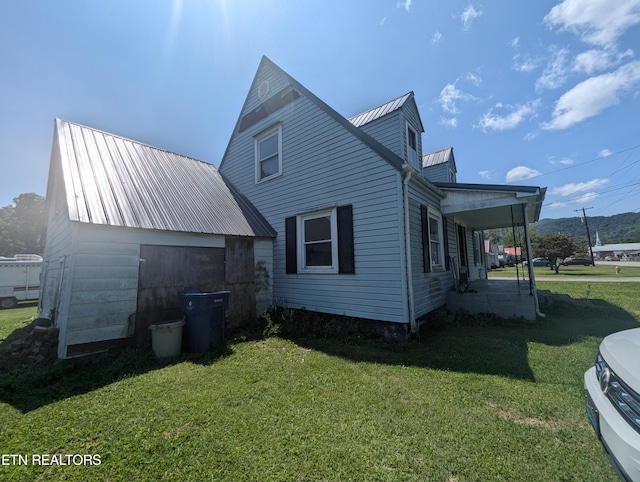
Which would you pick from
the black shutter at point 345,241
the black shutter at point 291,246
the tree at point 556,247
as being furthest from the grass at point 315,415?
the tree at point 556,247

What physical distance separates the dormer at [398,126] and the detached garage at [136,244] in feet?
15.4

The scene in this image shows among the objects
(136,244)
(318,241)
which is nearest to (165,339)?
(136,244)

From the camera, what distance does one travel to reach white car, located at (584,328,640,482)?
5.29 feet

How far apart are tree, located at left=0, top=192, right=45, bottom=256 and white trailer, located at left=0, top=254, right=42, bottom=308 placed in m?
25.5

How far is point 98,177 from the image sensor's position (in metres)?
6.13

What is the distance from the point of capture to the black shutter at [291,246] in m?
7.66

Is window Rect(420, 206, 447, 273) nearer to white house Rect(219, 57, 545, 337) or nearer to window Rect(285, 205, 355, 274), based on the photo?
white house Rect(219, 57, 545, 337)

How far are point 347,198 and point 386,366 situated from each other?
12.6 feet

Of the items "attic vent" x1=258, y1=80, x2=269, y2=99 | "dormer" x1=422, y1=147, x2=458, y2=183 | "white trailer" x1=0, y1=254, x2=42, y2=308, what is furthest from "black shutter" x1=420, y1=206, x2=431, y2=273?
"white trailer" x1=0, y1=254, x2=42, y2=308

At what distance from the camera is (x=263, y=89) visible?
30.2 ft

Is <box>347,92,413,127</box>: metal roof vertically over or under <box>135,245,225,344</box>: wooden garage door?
over

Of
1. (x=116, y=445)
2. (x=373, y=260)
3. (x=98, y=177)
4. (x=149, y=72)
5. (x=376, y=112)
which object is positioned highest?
(x=149, y=72)

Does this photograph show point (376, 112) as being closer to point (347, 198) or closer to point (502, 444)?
point (347, 198)

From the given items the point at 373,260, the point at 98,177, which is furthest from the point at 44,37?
the point at 373,260
